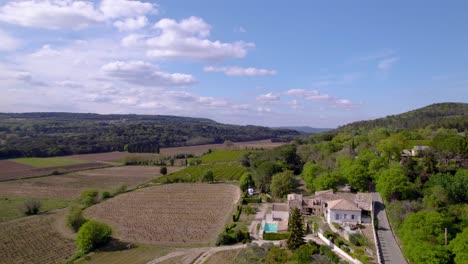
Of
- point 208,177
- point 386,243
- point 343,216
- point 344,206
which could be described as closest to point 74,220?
point 343,216

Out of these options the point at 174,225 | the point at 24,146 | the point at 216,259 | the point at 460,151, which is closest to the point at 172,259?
the point at 216,259

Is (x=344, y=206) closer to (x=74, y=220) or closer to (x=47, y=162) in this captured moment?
(x=74, y=220)

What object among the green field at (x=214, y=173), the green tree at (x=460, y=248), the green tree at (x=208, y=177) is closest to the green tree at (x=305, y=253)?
the green tree at (x=460, y=248)

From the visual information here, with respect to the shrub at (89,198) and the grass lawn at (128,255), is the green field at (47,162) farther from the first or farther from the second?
the grass lawn at (128,255)

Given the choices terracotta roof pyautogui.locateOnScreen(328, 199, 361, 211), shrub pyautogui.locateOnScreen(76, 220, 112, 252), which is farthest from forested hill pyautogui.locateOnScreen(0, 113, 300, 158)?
terracotta roof pyautogui.locateOnScreen(328, 199, 361, 211)

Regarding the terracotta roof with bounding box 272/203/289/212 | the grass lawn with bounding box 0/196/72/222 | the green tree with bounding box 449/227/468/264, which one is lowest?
the grass lawn with bounding box 0/196/72/222

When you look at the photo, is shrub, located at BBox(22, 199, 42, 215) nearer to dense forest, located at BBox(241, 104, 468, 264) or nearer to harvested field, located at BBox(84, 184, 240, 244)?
harvested field, located at BBox(84, 184, 240, 244)
